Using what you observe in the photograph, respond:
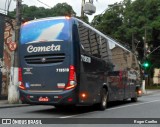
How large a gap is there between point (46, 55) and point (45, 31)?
93 centimetres

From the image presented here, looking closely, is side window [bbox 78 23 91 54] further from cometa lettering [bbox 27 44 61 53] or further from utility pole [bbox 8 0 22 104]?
utility pole [bbox 8 0 22 104]

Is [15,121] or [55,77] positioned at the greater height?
[55,77]

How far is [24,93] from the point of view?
591 inches

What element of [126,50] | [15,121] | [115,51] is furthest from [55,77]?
[126,50]

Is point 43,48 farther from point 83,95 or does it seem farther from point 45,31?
point 83,95

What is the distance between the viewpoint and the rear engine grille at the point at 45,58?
1458cm

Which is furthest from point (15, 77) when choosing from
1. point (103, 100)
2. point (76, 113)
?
point (76, 113)

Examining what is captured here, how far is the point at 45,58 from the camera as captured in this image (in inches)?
582

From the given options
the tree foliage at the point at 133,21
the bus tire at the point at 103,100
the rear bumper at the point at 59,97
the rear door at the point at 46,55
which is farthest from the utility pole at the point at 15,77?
the tree foliage at the point at 133,21

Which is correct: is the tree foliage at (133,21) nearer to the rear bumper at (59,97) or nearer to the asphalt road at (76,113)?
the asphalt road at (76,113)

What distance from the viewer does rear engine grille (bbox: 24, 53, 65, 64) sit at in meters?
14.6

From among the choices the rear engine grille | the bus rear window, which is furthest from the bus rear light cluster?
the bus rear window

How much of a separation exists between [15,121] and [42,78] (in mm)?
2834

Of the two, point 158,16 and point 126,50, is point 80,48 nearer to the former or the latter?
point 126,50
